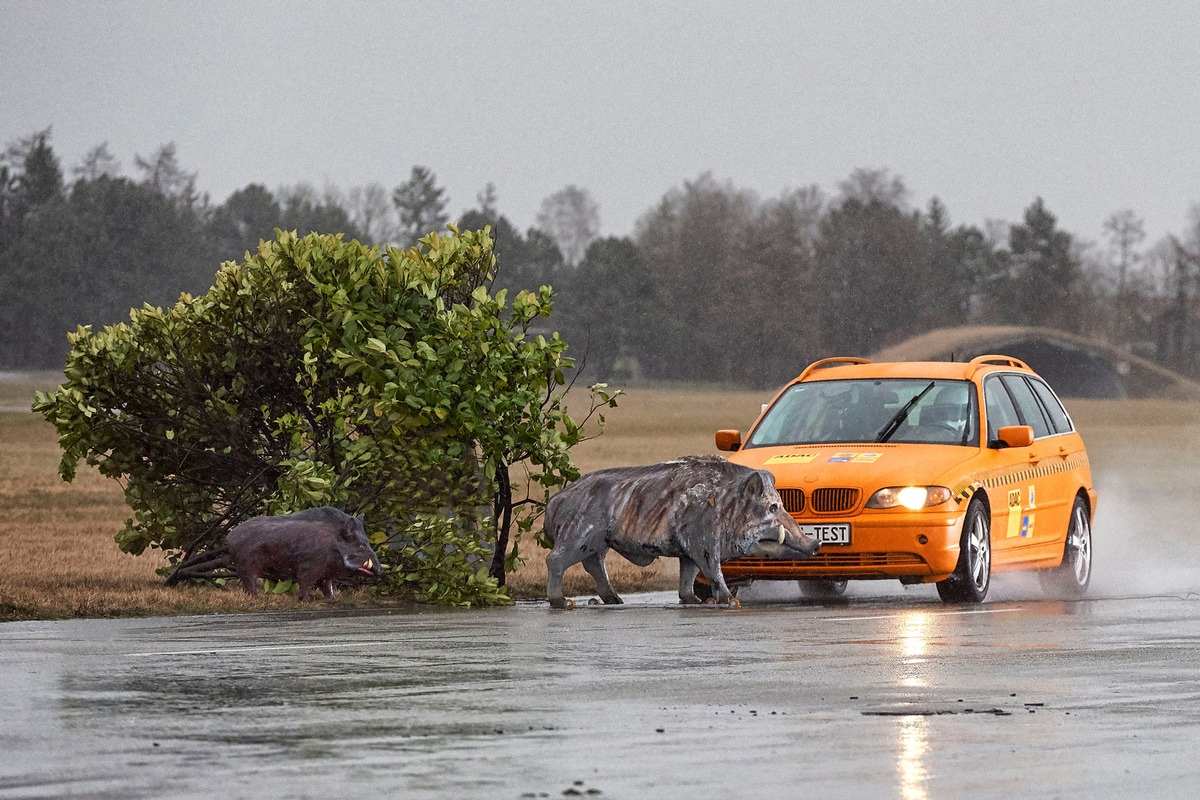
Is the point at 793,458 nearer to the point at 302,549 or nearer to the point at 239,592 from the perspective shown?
the point at 302,549

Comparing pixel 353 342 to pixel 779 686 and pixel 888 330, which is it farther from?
pixel 888 330

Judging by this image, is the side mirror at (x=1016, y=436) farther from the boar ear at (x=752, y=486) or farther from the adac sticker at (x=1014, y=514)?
the boar ear at (x=752, y=486)

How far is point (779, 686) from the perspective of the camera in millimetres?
9914

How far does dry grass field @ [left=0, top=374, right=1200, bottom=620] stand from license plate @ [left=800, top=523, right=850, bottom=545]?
2477mm

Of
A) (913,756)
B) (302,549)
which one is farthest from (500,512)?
(913,756)

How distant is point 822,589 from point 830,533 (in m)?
2.71

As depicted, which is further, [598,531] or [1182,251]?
[1182,251]

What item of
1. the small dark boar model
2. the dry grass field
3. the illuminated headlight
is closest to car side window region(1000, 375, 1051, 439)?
the dry grass field

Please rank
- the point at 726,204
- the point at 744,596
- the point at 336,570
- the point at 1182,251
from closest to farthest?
1. the point at 336,570
2. the point at 744,596
3. the point at 1182,251
4. the point at 726,204

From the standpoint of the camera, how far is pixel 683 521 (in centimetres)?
1570

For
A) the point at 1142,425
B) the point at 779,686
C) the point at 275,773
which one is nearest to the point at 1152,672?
the point at 779,686

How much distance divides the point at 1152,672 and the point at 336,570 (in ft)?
22.2

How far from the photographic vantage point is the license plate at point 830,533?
1620cm

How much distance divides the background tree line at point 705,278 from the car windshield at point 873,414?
103011mm
